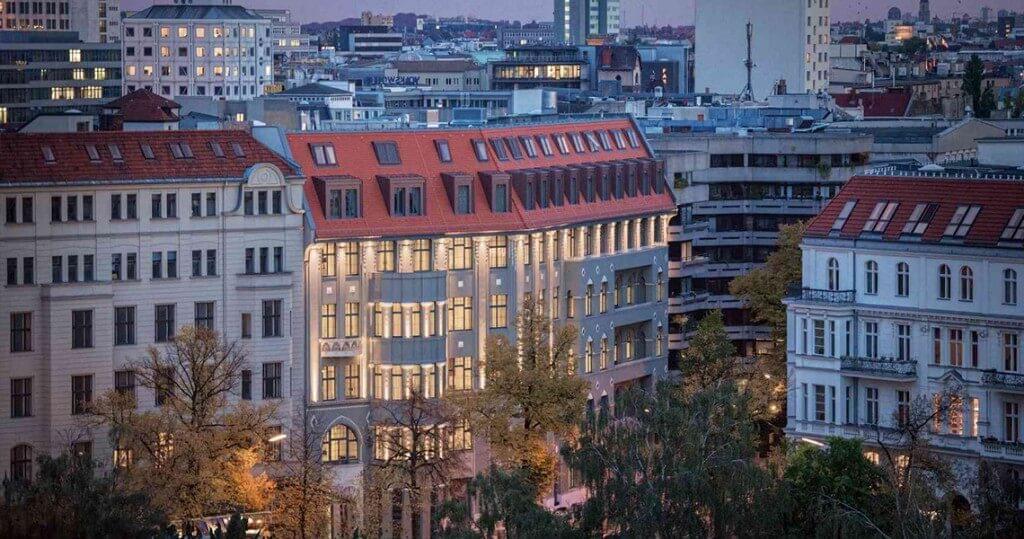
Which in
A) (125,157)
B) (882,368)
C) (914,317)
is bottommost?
(882,368)

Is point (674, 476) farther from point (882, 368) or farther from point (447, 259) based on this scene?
point (447, 259)

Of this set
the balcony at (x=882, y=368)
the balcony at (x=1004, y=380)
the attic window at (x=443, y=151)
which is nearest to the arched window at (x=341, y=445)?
the attic window at (x=443, y=151)

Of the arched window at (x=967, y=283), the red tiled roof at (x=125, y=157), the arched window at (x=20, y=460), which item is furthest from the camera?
the red tiled roof at (x=125, y=157)

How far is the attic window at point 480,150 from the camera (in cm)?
15388

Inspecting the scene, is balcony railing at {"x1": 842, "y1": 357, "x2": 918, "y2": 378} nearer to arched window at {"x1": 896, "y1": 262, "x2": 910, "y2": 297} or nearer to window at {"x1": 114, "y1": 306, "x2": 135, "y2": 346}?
arched window at {"x1": 896, "y1": 262, "x2": 910, "y2": 297}

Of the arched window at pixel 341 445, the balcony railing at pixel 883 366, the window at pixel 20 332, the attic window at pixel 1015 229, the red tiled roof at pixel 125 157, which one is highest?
the red tiled roof at pixel 125 157

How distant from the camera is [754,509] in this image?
109 meters

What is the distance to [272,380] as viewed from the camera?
143375 millimetres

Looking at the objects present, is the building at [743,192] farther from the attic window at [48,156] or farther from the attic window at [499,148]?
the attic window at [48,156]

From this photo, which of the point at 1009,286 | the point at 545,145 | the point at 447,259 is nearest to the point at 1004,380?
the point at 1009,286

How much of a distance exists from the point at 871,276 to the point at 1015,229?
26.7ft

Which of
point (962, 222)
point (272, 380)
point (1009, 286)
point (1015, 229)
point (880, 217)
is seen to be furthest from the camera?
point (272, 380)

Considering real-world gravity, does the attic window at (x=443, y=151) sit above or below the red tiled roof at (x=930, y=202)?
above

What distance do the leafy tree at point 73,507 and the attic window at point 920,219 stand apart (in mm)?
42347
